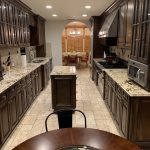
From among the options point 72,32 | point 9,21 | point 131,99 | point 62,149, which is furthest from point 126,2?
point 72,32

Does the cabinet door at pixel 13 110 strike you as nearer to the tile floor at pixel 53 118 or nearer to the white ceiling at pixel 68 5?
the tile floor at pixel 53 118

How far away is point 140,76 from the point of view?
253cm

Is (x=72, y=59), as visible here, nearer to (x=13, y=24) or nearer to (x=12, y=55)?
(x=12, y=55)

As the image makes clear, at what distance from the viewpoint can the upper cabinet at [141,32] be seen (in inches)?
92.0

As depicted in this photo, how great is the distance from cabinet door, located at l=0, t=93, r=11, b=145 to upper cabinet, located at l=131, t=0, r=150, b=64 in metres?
2.25

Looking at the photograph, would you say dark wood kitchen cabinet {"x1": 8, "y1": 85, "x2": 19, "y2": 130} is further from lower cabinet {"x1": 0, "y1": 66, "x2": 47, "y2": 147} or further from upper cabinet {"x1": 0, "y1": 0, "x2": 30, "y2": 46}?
upper cabinet {"x1": 0, "y1": 0, "x2": 30, "y2": 46}

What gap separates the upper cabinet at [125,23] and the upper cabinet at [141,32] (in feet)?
1.84

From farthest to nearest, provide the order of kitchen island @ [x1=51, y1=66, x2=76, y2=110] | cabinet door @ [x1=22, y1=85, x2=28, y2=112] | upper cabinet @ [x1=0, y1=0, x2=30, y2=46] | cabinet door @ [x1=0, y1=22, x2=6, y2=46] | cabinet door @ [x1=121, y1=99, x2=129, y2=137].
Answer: kitchen island @ [x1=51, y1=66, x2=76, y2=110]
cabinet door @ [x1=22, y1=85, x2=28, y2=112]
upper cabinet @ [x1=0, y1=0, x2=30, y2=46]
cabinet door @ [x1=0, y1=22, x2=6, y2=46]
cabinet door @ [x1=121, y1=99, x2=129, y2=137]

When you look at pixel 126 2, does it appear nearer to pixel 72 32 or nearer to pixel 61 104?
pixel 61 104

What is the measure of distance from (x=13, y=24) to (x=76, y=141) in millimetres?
3425

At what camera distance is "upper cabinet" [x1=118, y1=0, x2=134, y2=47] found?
3.42 m

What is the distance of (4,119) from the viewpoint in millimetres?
2666

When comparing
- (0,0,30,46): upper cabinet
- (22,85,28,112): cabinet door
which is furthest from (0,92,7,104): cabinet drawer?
(0,0,30,46): upper cabinet

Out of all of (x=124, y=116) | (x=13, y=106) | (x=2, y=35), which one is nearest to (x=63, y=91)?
(x=13, y=106)
